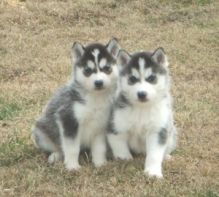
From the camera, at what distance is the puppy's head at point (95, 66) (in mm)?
6566

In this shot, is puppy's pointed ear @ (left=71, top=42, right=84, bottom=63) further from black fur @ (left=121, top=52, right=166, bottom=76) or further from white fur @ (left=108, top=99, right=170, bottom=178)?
white fur @ (left=108, top=99, right=170, bottom=178)

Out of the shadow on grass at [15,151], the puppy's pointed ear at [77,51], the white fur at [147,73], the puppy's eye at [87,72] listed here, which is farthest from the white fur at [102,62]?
the shadow on grass at [15,151]

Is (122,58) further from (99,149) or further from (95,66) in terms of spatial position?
(99,149)

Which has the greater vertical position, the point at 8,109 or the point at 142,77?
the point at 142,77

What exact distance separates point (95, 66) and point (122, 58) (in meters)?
0.28

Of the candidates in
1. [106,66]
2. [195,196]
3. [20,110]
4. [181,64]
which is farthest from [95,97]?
[181,64]

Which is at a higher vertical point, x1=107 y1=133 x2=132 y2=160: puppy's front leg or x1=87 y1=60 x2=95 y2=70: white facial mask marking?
x1=87 y1=60 x2=95 y2=70: white facial mask marking

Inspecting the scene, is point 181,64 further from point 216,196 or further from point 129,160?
point 216,196

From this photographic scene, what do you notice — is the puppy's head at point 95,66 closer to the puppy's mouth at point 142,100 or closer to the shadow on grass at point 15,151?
the puppy's mouth at point 142,100

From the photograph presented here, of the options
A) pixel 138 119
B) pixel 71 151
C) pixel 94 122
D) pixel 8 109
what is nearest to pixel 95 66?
pixel 94 122

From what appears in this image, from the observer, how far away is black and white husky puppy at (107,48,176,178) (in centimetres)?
645

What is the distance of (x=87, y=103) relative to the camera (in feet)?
22.0

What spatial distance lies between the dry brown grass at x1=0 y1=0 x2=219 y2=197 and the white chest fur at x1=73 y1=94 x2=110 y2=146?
0.37 metres

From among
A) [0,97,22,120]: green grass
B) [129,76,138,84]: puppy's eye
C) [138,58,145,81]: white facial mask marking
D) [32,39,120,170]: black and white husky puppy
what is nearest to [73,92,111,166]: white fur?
[32,39,120,170]: black and white husky puppy
